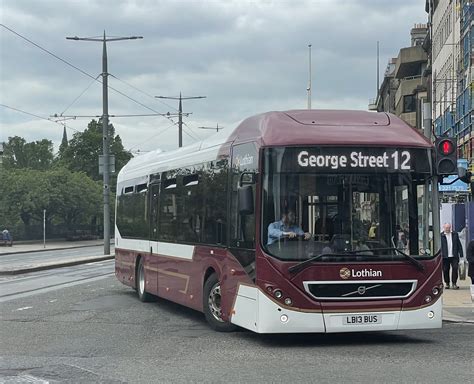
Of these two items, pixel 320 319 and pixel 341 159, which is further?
pixel 341 159

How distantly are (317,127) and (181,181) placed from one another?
376 cm

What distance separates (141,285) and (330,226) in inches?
278

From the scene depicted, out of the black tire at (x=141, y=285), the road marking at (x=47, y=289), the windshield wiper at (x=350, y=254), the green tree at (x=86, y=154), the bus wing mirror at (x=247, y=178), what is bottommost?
the road marking at (x=47, y=289)

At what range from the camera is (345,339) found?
10.6 metres

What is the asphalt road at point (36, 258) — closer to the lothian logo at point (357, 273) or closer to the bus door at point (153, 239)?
the bus door at point (153, 239)

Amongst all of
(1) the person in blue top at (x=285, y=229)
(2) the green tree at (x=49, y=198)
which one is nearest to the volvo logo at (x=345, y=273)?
(1) the person in blue top at (x=285, y=229)

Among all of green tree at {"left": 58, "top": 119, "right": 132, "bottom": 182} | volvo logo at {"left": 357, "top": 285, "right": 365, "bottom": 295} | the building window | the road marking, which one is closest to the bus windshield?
volvo logo at {"left": 357, "top": 285, "right": 365, "bottom": 295}

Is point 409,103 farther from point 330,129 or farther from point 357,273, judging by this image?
point 357,273

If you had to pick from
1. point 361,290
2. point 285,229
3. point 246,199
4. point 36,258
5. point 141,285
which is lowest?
point 36,258

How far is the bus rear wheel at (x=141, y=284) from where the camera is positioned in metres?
15.6

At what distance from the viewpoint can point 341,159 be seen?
9.80m

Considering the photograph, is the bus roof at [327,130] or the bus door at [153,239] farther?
the bus door at [153,239]

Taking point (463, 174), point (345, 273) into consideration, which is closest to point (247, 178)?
point (345, 273)

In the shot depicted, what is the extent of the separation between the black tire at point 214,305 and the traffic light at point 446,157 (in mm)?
3569
